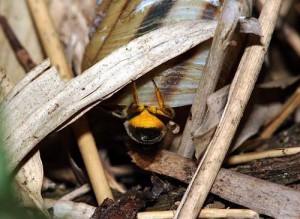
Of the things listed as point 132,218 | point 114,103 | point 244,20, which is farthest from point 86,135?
point 244,20

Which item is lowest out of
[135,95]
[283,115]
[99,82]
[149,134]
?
[283,115]

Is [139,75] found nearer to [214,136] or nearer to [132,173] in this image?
[214,136]

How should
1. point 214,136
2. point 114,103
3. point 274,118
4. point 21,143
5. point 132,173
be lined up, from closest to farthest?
point 214,136 < point 21,143 < point 114,103 < point 132,173 < point 274,118

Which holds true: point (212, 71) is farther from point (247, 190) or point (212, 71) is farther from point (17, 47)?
point (17, 47)

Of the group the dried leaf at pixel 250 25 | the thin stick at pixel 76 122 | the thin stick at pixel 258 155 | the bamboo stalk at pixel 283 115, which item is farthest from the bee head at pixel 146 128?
the bamboo stalk at pixel 283 115

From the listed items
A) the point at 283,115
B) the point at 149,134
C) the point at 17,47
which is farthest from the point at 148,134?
the point at 17,47
